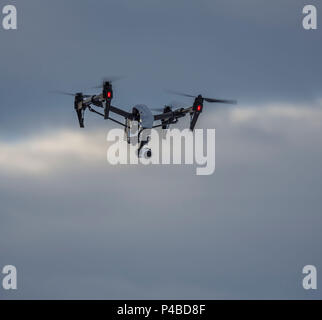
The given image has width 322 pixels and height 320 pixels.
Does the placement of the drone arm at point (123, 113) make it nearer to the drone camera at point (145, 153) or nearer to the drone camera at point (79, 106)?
the drone camera at point (145, 153)

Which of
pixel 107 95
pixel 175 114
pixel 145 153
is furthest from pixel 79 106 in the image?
pixel 175 114

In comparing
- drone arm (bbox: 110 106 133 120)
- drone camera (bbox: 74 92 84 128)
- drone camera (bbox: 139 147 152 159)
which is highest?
drone camera (bbox: 74 92 84 128)

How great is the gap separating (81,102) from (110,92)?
13.7m

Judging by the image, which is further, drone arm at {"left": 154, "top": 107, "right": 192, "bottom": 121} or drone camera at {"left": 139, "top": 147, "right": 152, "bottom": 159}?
drone arm at {"left": 154, "top": 107, "right": 192, "bottom": 121}

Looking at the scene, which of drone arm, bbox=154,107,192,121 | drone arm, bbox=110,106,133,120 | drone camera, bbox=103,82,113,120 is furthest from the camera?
drone arm, bbox=154,107,192,121

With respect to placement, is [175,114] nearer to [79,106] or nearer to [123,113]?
[123,113]

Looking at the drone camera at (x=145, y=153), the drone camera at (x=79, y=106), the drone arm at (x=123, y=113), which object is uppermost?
the drone camera at (x=79, y=106)

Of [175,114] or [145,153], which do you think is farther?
[175,114]

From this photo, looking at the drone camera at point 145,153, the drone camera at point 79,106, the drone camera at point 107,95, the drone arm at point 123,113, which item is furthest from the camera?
the drone camera at point 79,106

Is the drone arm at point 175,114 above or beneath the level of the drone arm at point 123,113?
above

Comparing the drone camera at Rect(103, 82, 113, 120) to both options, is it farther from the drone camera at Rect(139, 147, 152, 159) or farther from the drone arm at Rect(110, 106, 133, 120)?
the drone camera at Rect(139, 147, 152, 159)
